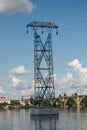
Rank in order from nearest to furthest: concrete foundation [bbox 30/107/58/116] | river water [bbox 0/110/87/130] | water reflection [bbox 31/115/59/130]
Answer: river water [bbox 0/110/87/130]
water reflection [bbox 31/115/59/130]
concrete foundation [bbox 30/107/58/116]

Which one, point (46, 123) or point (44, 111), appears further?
point (44, 111)

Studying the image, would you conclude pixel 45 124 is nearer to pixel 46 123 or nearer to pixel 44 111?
A: pixel 46 123

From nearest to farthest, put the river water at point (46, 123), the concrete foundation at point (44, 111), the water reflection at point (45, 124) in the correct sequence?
the river water at point (46, 123) → the water reflection at point (45, 124) → the concrete foundation at point (44, 111)

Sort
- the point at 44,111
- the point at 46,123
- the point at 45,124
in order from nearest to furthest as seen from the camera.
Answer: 1. the point at 45,124
2. the point at 46,123
3. the point at 44,111

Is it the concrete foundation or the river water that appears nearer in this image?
the river water

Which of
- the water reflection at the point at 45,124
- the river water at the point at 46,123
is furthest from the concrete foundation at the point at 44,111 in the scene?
the river water at the point at 46,123

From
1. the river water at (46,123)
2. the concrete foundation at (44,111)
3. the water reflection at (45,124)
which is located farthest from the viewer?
the concrete foundation at (44,111)

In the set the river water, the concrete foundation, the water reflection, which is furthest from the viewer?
the concrete foundation

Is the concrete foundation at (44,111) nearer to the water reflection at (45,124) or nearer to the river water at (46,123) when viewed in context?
the water reflection at (45,124)

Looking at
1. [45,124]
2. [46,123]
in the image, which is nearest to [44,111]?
[46,123]

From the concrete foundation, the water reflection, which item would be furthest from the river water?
the concrete foundation

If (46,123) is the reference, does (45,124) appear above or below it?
A: below

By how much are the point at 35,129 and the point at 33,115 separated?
34.5 metres

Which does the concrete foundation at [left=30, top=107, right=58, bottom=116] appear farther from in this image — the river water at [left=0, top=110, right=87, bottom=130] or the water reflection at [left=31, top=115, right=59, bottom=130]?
the river water at [left=0, top=110, right=87, bottom=130]
